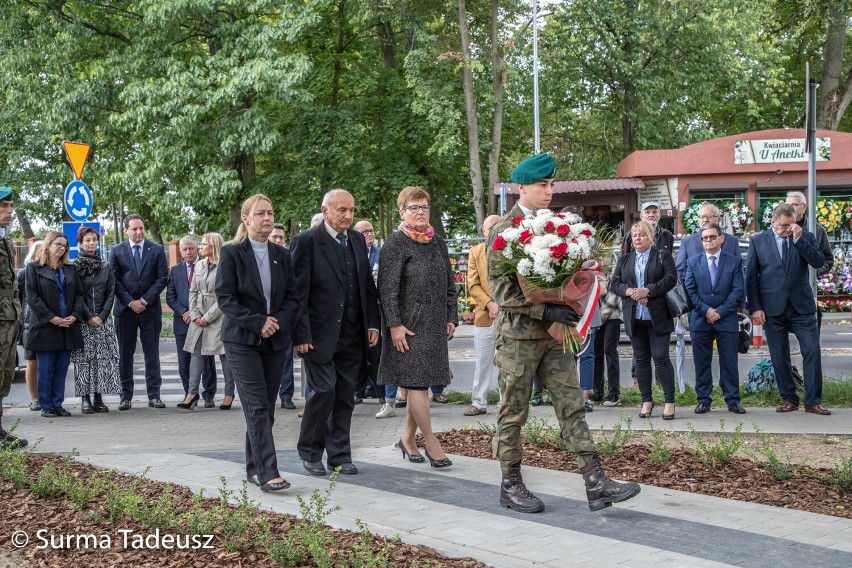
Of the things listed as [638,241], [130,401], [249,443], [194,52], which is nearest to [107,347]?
[130,401]

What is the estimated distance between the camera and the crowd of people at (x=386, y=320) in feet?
21.6

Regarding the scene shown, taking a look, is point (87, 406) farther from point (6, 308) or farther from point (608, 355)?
point (608, 355)

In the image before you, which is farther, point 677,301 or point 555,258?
point 677,301

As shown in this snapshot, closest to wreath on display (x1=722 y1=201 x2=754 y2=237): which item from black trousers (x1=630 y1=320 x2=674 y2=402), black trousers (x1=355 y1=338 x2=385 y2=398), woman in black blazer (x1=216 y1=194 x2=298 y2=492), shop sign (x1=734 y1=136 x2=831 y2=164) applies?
shop sign (x1=734 y1=136 x2=831 y2=164)

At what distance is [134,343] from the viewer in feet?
40.5

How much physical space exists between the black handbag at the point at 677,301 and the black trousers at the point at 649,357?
0.81 ft

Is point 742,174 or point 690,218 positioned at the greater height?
point 742,174

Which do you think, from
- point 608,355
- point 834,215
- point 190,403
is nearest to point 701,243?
point 608,355

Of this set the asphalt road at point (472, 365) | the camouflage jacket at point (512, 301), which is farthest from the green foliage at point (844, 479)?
the asphalt road at point (472, 365)

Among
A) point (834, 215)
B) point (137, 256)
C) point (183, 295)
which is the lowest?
point (183, 295)

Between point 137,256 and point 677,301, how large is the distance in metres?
6.47

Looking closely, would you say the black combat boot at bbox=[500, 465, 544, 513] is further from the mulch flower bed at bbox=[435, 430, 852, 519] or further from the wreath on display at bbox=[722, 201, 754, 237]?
the wreath on display at bbox=[722, 201, 754, 237]

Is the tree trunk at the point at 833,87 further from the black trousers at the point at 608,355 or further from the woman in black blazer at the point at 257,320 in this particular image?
the woman in black blazer at the point at 257,320

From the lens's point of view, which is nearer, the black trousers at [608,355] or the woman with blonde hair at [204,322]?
the black trousers at [608,355]
